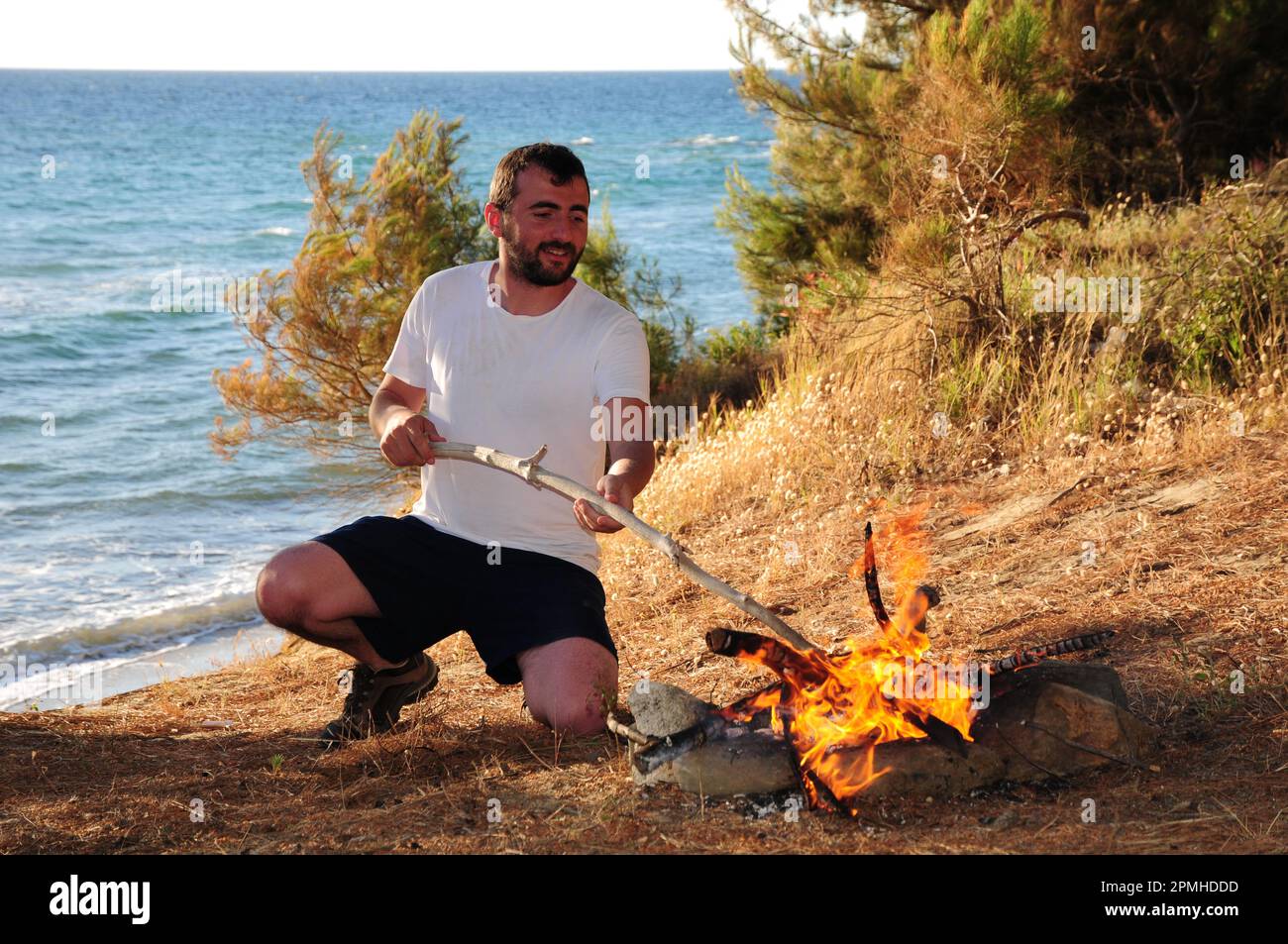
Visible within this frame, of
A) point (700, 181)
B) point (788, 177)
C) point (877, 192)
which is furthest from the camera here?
point (700, 181)

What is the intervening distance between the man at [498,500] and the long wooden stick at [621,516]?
20cm

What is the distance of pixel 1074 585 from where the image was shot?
457cm

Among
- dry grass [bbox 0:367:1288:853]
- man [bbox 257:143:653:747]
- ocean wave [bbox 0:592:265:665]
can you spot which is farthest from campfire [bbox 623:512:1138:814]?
ocean wave [bbox 0:592:265:665]

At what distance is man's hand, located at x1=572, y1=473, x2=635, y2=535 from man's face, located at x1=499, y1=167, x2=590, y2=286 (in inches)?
36.4

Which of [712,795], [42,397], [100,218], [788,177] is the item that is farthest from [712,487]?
[100,218]

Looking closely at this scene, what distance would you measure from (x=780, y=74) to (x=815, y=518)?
24.5ft

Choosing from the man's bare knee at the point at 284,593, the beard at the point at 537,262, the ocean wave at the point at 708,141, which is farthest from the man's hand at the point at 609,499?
the ocean wave at the point at 708,141

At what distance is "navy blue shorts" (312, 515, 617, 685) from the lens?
3938 mm

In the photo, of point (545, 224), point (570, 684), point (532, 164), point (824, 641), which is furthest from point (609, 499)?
point (824, 641)

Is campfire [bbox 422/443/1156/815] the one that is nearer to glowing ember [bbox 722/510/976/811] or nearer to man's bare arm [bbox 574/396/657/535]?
glowing ember [bbox 722/510/976/811]

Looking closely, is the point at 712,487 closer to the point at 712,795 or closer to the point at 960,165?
the point at 960,165

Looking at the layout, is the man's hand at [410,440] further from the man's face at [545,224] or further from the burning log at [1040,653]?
the burning log at [1040,653]

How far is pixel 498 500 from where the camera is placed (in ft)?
13.5

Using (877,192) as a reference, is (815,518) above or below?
below
